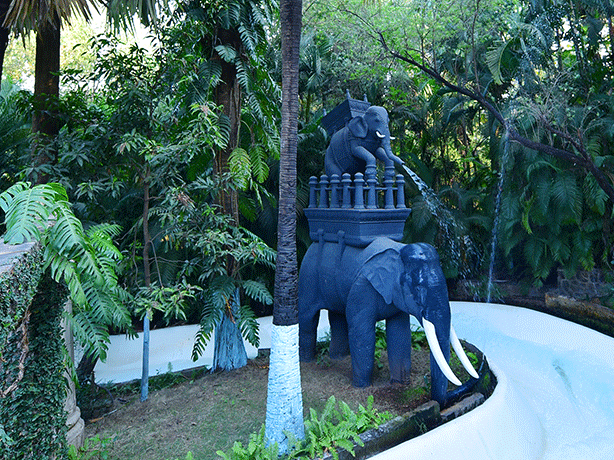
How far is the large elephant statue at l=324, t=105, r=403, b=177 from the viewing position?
6148 mm

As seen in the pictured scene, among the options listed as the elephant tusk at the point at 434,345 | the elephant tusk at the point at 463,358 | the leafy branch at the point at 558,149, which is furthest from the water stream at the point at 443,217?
the elephant tusk at the point at 434,345

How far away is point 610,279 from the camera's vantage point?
10266 mm

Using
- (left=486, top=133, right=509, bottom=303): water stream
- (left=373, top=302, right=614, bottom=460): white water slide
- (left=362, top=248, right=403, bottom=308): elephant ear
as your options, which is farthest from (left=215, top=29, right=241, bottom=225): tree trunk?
(left=486, top=133, right=509, bottom=303): water stream

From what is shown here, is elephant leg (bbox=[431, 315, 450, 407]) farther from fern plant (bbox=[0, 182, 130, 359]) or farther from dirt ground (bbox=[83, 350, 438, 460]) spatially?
fern plant (bbox=[0, 182, 130, 359])

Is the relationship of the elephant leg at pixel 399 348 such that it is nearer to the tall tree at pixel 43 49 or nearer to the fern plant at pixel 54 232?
the fern plant at pixel 54 232

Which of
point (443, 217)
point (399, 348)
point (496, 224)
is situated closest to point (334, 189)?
point (399, 348)

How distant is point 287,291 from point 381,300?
5.21 feet

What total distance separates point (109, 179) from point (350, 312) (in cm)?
348

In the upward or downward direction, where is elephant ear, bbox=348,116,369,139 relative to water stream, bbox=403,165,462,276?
upward

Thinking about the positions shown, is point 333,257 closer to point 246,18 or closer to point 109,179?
point 109,179

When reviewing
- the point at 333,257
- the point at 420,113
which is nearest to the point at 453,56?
the point at 420,113

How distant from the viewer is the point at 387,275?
5.21m

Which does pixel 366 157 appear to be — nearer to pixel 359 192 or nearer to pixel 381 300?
pixel 359 192

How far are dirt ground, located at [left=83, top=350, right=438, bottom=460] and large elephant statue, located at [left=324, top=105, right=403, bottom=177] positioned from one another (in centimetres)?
287
